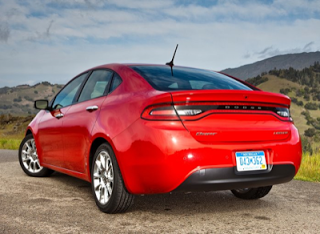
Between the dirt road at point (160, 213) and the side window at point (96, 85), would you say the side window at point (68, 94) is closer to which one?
the side window at point (96, 85)

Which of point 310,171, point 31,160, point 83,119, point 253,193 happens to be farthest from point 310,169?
point 31,160

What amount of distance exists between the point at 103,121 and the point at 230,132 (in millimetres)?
1367

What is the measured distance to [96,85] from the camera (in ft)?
16.8

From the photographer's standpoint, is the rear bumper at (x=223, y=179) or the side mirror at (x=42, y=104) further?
the side mirror at (x=42, y=104)

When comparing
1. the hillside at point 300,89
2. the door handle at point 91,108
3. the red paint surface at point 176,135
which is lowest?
the hillside at point 300,89

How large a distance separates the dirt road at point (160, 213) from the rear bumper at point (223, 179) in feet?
1.27

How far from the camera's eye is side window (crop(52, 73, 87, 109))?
5688 mm

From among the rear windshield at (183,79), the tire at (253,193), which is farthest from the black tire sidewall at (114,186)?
the tire at (253,193)

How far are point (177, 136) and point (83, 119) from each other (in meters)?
1.60

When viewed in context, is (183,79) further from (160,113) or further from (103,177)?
(103,177)

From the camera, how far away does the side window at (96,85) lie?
4910mm

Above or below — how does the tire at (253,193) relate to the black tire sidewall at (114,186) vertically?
below

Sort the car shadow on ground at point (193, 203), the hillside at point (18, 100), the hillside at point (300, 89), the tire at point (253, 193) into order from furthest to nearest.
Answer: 1. the hillside at point (18, 100)
2. the hillside at point (300, 89)
3. the tire at point (253, 193)
4. the car shadow on ground at point (193, 203)

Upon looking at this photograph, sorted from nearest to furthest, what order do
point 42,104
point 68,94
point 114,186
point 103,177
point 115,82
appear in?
point 114,186, point 103,177, point 115,82, point 68,94, point 42,104
